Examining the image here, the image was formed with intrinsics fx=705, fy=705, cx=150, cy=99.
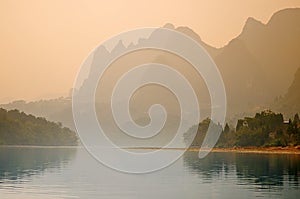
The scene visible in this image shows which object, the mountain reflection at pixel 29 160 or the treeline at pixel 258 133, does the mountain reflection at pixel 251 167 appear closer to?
the treeline at pixel 258 133

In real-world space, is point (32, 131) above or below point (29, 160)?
above

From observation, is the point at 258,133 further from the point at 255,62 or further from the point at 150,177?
the point at 150,177

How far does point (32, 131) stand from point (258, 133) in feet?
6.68

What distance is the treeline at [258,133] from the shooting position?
6.25 metres

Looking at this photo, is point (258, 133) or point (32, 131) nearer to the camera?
point (258, 133)

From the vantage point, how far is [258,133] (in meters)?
6.29

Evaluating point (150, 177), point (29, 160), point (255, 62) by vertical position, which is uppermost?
point (255, 62)

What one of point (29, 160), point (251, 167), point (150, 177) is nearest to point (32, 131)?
point (29, 160)

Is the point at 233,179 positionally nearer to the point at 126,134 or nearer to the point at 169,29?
the point at 126,134

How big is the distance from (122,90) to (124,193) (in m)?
0.93

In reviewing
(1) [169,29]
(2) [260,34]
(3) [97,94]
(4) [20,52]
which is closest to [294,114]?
(2) [260,34]

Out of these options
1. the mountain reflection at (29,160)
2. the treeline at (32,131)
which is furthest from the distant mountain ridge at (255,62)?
the mountain reflection at (29,160)

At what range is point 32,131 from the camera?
6395 mm

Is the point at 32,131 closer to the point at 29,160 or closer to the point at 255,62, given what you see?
the point at 29,160
